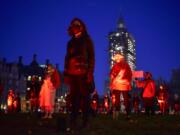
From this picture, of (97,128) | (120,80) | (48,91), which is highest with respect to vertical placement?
(120,80)

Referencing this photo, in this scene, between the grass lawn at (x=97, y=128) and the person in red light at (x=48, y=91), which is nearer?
the grass lawn at (x=97, y=128)

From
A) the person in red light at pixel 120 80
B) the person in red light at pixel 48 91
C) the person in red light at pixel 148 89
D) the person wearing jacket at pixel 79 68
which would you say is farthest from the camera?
the person in red light at pixel 148 89

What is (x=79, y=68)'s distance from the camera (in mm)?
9227

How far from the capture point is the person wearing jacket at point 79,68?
9234 mm

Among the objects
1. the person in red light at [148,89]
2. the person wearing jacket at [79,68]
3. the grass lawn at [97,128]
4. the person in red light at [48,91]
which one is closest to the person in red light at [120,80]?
the person in red light at [48,91]

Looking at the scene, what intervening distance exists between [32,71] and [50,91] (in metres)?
98.3

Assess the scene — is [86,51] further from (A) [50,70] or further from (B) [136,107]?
(B) [136,107]

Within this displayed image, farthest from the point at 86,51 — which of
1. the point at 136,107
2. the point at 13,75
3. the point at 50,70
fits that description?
the point at 13,75

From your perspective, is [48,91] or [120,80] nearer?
[120,80]

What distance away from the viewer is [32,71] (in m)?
114

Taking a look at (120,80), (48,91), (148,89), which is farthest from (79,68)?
(148,89)

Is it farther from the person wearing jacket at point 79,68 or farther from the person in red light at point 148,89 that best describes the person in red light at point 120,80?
the person in red light at point 148,89

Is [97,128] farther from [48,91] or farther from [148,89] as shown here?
[148,89]

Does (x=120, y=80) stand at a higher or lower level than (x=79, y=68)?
higher
